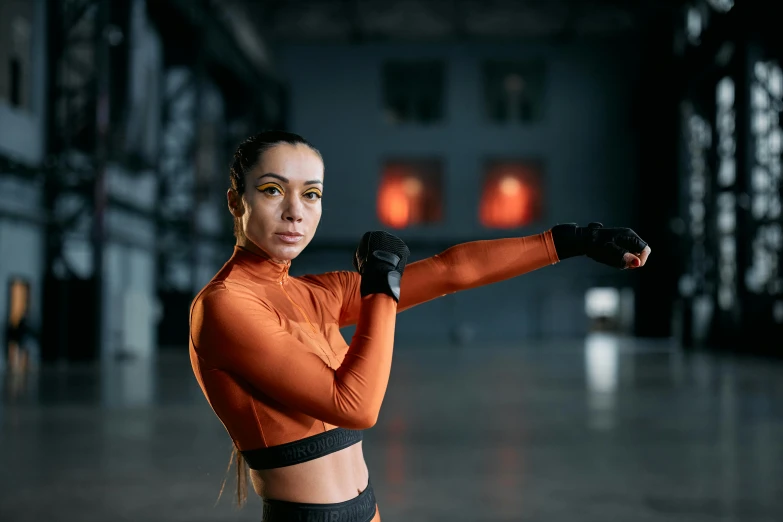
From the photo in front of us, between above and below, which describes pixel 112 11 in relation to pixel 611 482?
above

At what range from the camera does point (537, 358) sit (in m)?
26.2

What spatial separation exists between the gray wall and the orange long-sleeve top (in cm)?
3822

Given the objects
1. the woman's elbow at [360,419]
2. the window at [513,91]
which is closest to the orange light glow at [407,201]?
the window at [513,91]

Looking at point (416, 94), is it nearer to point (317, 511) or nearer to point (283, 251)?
point (283, 251)

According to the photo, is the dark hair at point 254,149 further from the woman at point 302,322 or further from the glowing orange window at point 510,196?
the glowing orange window at point 510,196

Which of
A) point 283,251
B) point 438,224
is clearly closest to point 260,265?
point 283,251

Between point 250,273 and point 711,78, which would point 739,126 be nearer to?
point 711,78

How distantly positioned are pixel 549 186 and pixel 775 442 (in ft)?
109

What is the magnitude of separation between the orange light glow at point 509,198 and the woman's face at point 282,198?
130 ft

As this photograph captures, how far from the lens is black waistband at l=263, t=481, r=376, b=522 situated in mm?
2215

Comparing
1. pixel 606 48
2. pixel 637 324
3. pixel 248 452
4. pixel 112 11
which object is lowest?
pixel 637 324

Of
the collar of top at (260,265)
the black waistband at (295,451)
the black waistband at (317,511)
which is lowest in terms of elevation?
the black waistband at (317,511)

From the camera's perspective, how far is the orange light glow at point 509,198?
41.6 metres

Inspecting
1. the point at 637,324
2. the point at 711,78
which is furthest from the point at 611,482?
the point at 637,324
